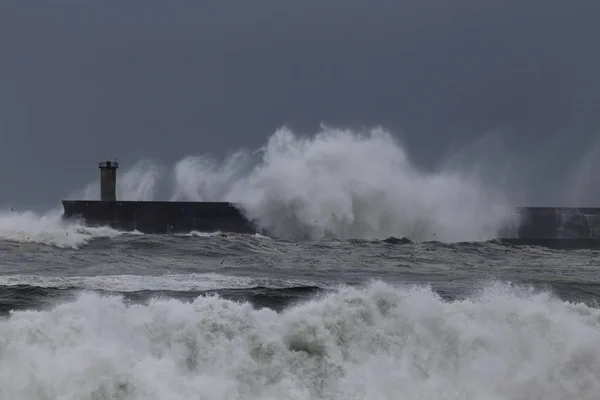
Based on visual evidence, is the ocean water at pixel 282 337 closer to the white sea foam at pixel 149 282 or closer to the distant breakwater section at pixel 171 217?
the white sea foam at pixel 149 282

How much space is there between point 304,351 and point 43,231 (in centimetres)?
1887

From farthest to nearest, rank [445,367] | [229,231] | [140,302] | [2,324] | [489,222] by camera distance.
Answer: [489,222]
[229,231]
[140,302]
[445,367]
[2,324]

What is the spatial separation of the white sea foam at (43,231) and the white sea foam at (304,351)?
1491 cm

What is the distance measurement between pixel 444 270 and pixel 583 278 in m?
3.18

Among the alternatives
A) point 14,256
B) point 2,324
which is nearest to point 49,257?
point 14,256

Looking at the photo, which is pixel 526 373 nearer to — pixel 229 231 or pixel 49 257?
pixel 49 257


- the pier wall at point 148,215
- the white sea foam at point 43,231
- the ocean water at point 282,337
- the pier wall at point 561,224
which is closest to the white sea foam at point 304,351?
the ocean water at point 282,337

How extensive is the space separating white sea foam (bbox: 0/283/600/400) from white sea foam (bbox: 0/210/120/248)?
14907 mm

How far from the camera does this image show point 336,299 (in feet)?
42.1

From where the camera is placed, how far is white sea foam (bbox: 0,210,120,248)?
89.6 ft

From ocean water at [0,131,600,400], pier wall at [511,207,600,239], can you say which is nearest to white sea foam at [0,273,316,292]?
ocean water at [0,131,600,400]

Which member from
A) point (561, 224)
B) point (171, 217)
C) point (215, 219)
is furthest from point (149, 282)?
point (561, 224)

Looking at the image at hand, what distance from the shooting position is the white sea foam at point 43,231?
27297 millimetres

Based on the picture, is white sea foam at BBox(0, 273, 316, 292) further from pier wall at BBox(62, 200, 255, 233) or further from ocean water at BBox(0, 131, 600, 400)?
pier wall at BBox(62, 200, 255, 233)
